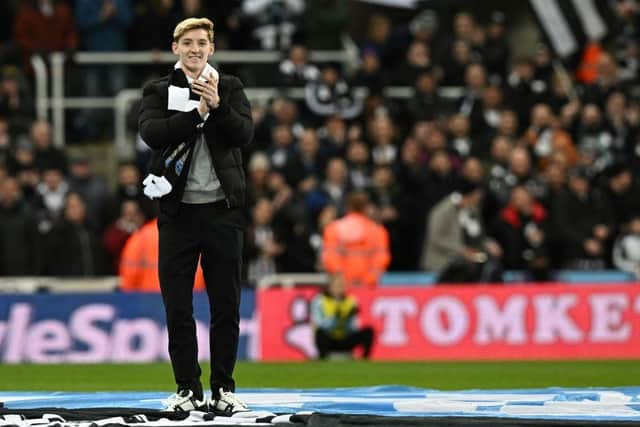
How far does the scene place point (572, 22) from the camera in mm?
28344

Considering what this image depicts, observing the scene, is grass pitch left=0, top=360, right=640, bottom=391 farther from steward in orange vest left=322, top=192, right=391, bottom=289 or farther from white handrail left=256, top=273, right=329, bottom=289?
white handrail left=256, top=273, right=329, bottom=289

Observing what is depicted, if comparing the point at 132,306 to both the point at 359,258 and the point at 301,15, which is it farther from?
the point at 301,15

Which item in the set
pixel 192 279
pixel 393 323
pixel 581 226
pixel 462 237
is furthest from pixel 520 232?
pixel 192 279

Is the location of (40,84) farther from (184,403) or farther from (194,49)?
(184,403)

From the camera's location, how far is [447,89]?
26328 mm

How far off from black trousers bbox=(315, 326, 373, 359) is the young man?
9.41 metres

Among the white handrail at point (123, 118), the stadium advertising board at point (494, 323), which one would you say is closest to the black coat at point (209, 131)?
A: the stadium advertising board at point (494, 323)

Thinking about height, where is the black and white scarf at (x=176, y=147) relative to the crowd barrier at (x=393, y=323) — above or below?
above

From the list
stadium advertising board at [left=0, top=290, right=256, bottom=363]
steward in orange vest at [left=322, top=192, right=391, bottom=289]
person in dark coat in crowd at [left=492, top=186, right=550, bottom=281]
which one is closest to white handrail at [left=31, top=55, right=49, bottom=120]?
stadium advertising board at [left=0, top=290, right=256, bottom=363]

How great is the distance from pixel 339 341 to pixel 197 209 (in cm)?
972

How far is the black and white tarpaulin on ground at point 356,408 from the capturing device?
10195mm

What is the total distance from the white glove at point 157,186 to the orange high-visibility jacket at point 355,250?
1022 cm

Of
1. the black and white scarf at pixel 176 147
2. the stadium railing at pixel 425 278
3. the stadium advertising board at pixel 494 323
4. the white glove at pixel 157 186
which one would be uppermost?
the black and white scarf at pixel 176 147

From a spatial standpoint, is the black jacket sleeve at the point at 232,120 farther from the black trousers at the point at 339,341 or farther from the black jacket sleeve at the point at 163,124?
the black trousers at the point at 339,341
